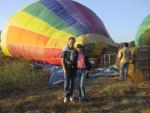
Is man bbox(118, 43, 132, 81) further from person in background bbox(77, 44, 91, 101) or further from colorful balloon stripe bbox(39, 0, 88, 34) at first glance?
person in background bbox(77, 44, 91, 101)

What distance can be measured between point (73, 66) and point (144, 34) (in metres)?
15.8

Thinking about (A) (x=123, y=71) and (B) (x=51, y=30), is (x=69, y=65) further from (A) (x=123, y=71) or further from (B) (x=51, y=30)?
(B) (x=51, y=30)

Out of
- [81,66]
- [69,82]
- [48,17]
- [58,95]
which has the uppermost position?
[48,17]

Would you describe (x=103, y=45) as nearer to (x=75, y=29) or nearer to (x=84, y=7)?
(x=75, y=29)

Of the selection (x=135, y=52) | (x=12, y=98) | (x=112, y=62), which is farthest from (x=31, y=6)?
(x=12, y=98)

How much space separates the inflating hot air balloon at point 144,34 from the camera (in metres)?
23.5

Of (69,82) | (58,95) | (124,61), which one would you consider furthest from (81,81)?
(124,61)

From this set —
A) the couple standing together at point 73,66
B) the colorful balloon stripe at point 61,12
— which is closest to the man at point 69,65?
the couple standing together at point 73,66

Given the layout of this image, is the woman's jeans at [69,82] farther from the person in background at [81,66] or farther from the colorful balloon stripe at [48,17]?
the colorful balloon stripe at [48,17]

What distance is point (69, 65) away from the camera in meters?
8.77

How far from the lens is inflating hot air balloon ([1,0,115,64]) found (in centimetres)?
1461

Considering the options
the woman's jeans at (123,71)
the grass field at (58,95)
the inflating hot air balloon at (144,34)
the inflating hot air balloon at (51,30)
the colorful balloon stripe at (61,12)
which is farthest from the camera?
the inflating hot air balloon at (144,34)

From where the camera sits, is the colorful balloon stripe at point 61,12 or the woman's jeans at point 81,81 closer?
the woman's jeans at point 81,81

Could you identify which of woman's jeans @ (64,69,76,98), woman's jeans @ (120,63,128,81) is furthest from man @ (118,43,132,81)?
woman's jeans @ (64,69,76,98)
